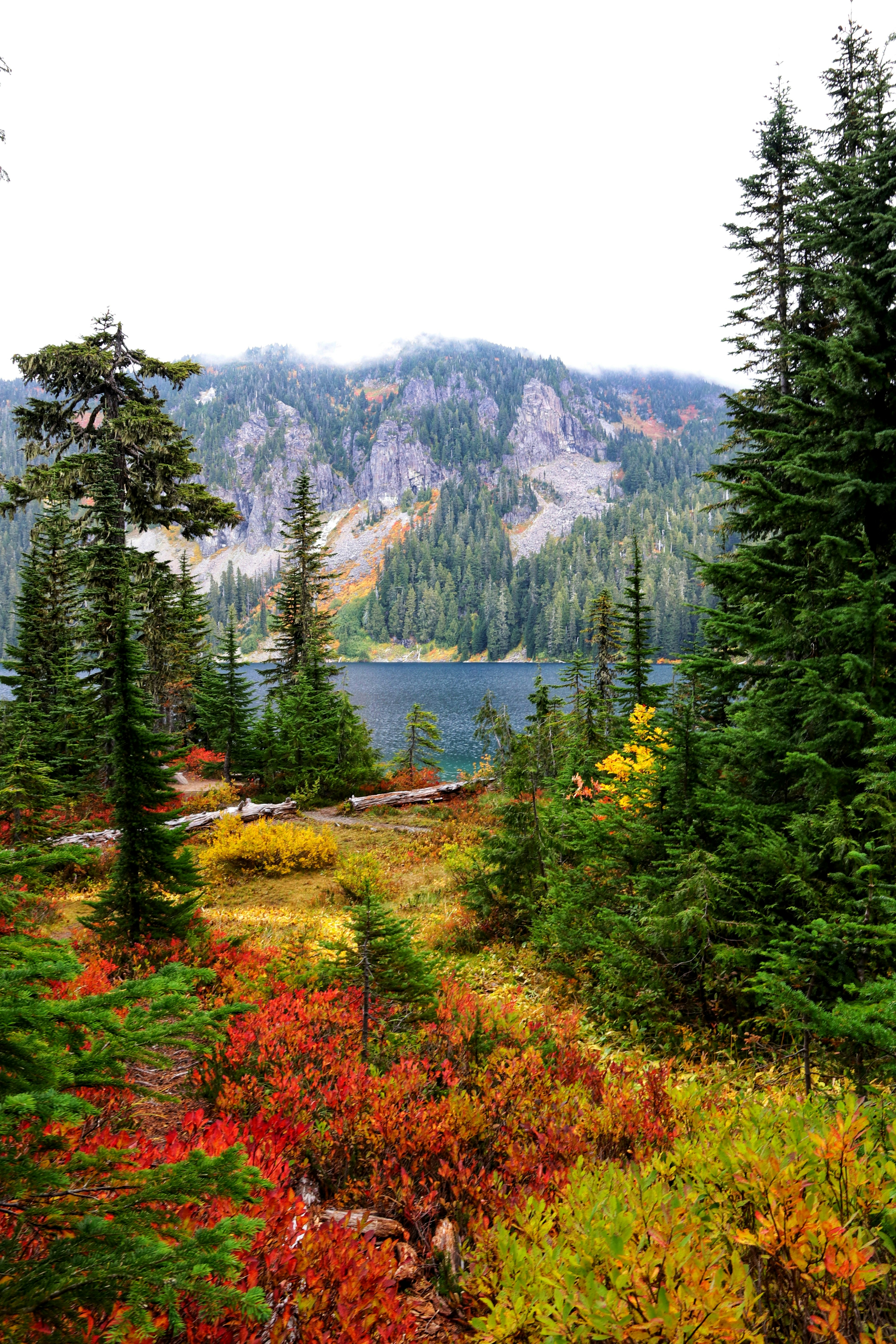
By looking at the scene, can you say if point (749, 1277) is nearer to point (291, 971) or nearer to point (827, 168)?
point (291, 971)

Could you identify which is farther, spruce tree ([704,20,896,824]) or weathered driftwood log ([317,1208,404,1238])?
spruce tree ([704,20,896,824])

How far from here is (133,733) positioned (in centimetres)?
744

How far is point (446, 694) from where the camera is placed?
265 ft

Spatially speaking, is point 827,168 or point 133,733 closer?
point 133,733

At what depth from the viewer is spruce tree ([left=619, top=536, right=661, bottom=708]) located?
17.5m

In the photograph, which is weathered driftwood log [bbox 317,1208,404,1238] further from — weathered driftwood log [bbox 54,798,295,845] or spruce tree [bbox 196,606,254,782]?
spruce tree [bbox 196,606,254,782]

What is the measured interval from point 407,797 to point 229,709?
26.9 ft

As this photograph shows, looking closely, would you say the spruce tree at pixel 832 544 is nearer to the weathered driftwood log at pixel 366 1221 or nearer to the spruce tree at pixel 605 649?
the weathered driftwood log at pixel 366 1221

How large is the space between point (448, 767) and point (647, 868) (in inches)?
1197

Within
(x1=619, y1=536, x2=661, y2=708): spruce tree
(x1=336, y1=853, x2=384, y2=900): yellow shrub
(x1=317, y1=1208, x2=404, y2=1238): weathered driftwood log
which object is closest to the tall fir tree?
(x1=336, y1=853, x2=384, y2=900): yellow shrub

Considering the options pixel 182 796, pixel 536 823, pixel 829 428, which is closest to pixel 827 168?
pixel 829 428

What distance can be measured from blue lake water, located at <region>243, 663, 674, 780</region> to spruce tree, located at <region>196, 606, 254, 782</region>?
1350 mm

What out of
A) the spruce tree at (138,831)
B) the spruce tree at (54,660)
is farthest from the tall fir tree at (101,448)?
the spruce tree at (138,831)

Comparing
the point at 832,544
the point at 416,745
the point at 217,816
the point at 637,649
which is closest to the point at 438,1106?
the point at 832,544
